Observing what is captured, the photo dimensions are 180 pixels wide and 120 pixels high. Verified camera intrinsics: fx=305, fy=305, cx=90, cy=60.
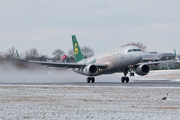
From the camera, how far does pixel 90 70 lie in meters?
40.6

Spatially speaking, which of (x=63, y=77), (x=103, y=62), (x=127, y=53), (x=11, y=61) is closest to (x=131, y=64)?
(x=127, y=53)

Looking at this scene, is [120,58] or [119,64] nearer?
[120,58]

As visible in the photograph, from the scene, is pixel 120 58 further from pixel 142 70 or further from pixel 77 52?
pixel 77 52

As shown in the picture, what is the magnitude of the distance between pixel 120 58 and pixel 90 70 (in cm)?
480

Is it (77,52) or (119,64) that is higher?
(77,52)

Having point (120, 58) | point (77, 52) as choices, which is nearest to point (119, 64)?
point (120, 58)

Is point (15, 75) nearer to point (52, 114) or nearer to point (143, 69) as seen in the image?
point (143, 69)

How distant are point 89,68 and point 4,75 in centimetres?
1912

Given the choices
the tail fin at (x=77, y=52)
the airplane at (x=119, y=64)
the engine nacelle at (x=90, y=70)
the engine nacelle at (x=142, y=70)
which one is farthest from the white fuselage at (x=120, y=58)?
the tail fin at (x=77, y=52)

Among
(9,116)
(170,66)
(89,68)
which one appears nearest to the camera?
(9,116)

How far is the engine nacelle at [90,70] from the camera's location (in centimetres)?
3984

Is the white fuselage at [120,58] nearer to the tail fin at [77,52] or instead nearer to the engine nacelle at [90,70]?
the engine nacelle at [90,70]

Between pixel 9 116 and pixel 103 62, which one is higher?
pixel 103 62

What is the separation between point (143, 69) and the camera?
3994 cm
